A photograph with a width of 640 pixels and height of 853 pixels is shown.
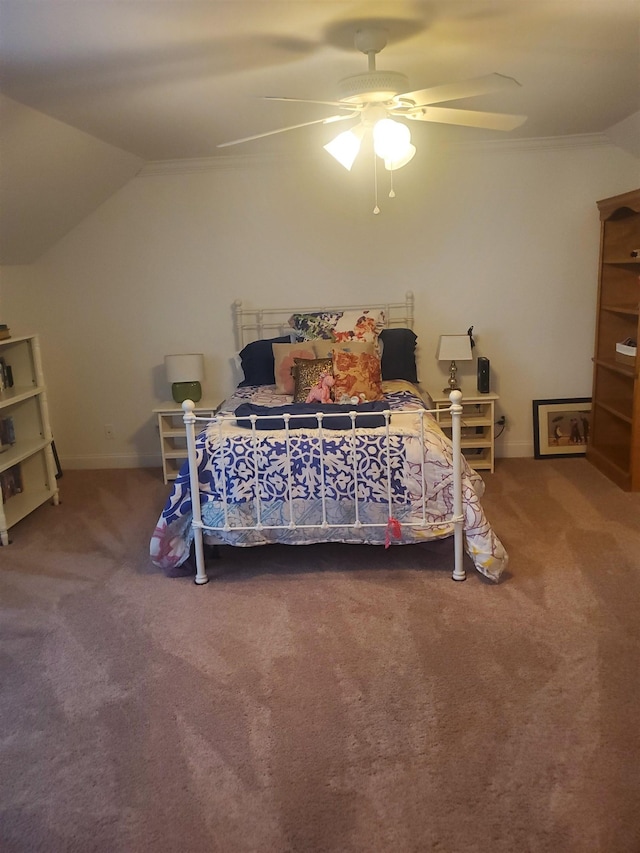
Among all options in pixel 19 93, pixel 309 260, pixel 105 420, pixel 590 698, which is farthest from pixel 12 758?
pixel 309 260

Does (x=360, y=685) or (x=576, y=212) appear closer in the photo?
(x=360, y=685)

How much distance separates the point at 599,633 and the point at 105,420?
3.67m

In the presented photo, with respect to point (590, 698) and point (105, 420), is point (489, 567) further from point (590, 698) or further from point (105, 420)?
point (105, 420)

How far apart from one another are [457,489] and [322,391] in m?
1.17

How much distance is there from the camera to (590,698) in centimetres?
225

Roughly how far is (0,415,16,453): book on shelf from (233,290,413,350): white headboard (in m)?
1.57

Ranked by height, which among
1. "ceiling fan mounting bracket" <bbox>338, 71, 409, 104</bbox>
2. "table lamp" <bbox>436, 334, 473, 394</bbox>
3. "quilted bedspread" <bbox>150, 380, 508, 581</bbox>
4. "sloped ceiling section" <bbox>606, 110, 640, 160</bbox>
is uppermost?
"sloped ceiling section" <bbox>606, 110, 640, 160</bbox>

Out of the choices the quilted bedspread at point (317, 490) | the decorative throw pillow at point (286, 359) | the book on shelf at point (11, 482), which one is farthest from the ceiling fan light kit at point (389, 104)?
the book on shelf at point (11, 482)

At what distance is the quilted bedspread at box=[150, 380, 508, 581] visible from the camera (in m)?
3.10

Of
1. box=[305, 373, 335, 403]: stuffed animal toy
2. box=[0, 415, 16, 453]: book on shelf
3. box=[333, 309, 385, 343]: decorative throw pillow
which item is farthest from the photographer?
box=[333, 309, 385, 343]: decorative throw pillow

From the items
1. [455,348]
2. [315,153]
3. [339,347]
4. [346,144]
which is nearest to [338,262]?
[315,153]

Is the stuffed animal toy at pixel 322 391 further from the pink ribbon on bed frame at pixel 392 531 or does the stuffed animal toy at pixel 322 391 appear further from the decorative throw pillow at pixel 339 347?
the pink ribbon on bed frame at pixel 392 531

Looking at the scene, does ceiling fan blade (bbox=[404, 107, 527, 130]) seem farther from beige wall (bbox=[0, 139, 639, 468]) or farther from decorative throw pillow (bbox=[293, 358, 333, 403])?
beige wall (bbox=[0, 139, 639, 468])

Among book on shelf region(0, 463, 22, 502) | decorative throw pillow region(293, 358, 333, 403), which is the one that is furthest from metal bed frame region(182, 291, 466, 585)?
book on shelf region(0, 463, 22, 502)
